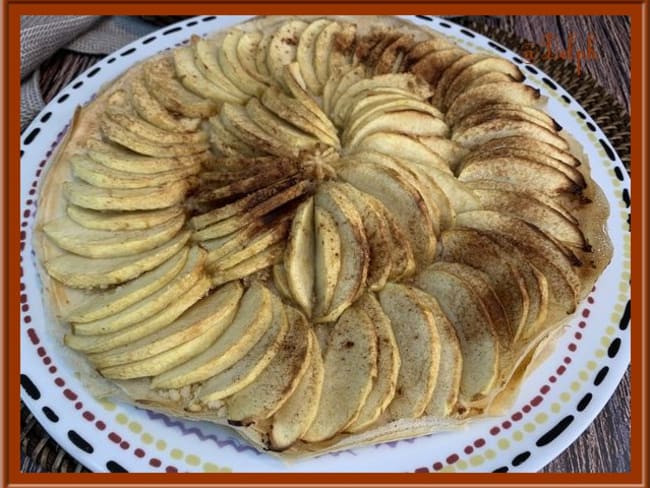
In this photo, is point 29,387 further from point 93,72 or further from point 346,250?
point 93,72

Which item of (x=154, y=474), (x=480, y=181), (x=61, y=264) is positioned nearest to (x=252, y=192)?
(x=61, y=264)

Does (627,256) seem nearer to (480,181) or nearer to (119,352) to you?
(480,181)

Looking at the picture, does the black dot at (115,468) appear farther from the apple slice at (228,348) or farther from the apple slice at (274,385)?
the apple slice at (274,385)

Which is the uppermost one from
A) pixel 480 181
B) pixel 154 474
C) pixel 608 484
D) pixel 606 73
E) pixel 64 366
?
pixel 606 73

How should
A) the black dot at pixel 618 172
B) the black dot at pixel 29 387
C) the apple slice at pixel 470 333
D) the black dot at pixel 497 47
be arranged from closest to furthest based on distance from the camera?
the apple slice at pixel 470 333
the black dot at pixel 29 387
the black dot at pixel 618 172
the black dot at pixel 497 47

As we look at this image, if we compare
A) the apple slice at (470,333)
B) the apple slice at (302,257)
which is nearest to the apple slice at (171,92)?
the apple slice at (302,257)

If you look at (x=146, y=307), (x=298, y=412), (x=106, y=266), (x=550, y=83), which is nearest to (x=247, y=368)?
(x=298, y=412)

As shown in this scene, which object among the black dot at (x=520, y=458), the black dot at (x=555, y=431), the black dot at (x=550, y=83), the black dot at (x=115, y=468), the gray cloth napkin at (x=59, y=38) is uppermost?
the gray cloth napkin at (x=59, y=38)
